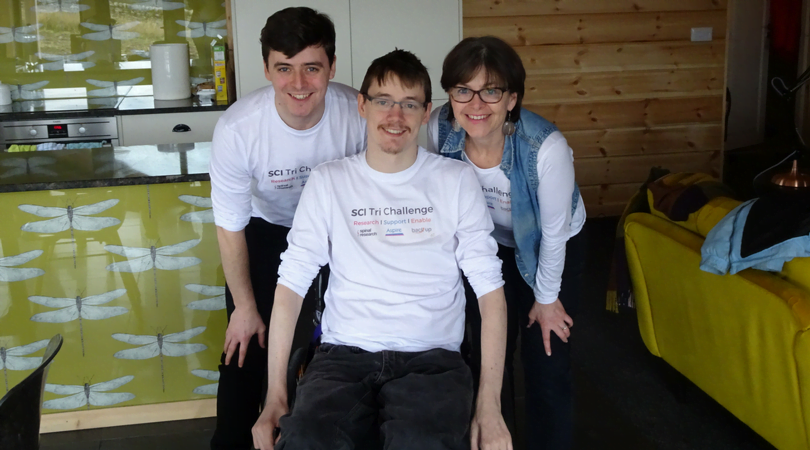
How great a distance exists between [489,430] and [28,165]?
178cm

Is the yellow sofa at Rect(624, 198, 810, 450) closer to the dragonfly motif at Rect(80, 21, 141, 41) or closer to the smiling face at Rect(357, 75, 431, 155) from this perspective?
the smiling face at Rect(357, 75, 431, 155)

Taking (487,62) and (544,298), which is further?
(544,298)

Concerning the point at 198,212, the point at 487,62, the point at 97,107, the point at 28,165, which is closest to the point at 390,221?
the point at 487,62

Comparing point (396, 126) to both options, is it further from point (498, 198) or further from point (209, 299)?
point (209, 299)

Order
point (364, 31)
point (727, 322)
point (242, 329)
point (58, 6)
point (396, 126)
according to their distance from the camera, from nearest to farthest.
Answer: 1. point (396, 126)
2. point (242, 329)
3. point (727, 322)
4. point (364, 31)
5. point (58, 6)

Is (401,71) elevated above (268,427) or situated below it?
above

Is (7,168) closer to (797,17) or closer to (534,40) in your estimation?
(534,40)

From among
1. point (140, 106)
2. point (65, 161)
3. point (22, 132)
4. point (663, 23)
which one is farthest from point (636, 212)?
point (22, 132)

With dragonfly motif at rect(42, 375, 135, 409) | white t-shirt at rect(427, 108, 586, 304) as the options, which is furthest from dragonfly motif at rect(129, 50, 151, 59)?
Result: white t-shirt at rect(427, 108, 586, 304)

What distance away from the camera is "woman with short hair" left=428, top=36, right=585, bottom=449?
1705 mm

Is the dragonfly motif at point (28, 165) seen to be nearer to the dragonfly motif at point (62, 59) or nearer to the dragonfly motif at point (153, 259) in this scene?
the dragonfly motif at point (153, 259)

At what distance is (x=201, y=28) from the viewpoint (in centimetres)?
452

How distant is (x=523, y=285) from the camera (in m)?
1.94

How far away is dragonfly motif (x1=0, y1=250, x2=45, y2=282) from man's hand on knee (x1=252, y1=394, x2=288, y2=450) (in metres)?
1.16
